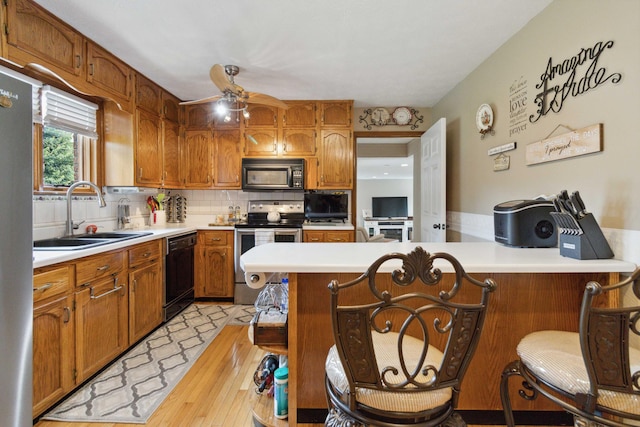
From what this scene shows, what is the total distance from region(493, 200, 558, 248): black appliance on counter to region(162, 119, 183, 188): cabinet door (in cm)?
331

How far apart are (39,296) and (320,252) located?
Result: 145 centimetres

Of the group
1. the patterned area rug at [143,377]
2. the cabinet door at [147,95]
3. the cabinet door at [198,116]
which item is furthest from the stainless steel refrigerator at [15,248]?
the cabinet door at [198,116]

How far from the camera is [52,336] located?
1656mm

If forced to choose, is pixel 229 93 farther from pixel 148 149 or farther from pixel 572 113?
pixel 572 113

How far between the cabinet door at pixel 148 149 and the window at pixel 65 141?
13.5 inches

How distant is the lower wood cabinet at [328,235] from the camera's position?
3.44 metres


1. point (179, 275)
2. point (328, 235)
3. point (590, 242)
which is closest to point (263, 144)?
point (328, 235)

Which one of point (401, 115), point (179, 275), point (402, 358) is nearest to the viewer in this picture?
point (402, 358)

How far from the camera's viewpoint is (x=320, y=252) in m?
1.56

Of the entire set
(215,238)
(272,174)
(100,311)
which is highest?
(272,174)

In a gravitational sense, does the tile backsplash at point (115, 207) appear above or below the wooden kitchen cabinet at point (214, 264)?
above

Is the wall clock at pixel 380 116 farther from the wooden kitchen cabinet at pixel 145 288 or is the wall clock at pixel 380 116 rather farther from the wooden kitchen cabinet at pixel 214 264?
the wooden kitchen cabinet at pixel 145 288

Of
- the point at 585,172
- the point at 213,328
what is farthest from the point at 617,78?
the point at 213,328

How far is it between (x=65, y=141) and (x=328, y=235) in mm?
2540
